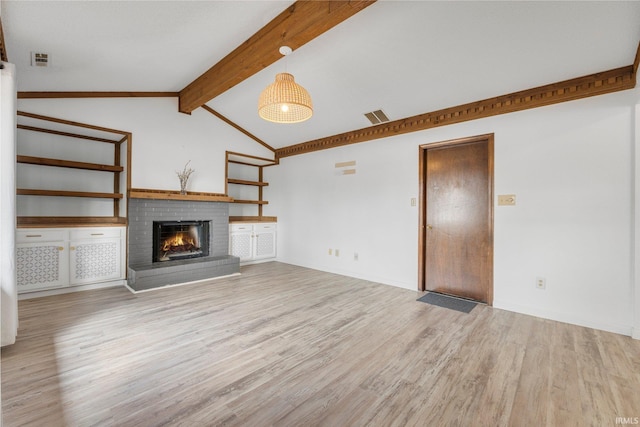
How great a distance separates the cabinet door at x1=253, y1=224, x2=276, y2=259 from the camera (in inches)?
227

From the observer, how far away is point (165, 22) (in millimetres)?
2498

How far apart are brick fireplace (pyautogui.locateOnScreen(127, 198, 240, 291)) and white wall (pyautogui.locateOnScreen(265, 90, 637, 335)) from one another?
8.83 ft

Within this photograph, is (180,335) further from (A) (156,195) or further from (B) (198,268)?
(A) (156,195)

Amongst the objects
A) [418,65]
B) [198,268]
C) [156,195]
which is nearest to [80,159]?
[156,195]

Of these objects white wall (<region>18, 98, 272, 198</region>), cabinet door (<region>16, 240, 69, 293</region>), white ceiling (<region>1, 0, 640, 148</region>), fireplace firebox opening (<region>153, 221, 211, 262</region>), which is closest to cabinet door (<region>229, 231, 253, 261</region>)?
fireplace firebox opening (<region>153, 221, 211, 262</region>)

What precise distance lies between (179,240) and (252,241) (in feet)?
4.63

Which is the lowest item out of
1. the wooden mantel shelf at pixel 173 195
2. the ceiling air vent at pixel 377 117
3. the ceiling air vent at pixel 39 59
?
the wooden mantel shelf at pixel 173 195

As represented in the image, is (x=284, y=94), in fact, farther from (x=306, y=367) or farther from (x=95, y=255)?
(x=95, y=255)

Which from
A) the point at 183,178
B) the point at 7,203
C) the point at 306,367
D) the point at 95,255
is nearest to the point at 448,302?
the point at 306,367

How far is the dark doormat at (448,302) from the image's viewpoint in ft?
10.9

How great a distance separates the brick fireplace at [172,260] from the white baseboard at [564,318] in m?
3.97

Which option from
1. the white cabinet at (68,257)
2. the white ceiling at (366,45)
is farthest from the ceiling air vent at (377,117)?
the white cabinet at (68,257)

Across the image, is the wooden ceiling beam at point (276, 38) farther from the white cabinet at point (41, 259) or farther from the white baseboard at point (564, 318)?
the white baseboard at point (564, 318)

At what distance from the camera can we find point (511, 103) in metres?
3.18
